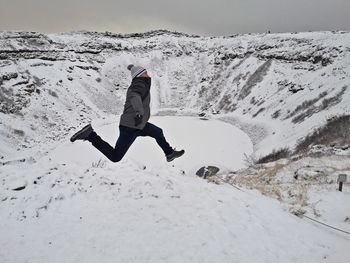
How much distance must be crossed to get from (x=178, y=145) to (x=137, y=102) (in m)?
33.4

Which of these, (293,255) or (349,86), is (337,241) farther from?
(349,86)

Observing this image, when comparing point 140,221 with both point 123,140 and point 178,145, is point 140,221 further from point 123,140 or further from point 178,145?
point 178,145

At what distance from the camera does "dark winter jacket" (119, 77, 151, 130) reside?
7.87 metres

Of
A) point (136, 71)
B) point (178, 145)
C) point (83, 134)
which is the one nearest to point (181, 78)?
point (178, 145)

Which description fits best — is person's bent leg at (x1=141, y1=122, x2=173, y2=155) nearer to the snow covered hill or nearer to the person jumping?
the person jumping

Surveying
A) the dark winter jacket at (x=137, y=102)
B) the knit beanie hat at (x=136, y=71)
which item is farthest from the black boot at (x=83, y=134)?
the knit beanie hat at (x=136, y=71)

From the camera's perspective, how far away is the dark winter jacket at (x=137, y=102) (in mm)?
7867

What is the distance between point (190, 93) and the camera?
82.1m

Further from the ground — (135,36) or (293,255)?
(135,36)

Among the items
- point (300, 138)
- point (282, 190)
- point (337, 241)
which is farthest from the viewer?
point (300, 138)

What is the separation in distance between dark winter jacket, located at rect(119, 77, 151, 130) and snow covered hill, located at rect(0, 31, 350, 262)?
71.3 inches

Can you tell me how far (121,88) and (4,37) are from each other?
83.4 feet

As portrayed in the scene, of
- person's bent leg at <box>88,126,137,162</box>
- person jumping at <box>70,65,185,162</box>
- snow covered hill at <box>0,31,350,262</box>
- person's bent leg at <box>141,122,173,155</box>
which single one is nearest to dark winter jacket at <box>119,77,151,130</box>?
person jumping at <box>70,65,185,162</box>

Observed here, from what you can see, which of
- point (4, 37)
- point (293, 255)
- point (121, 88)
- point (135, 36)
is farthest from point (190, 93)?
point (293, 255)
